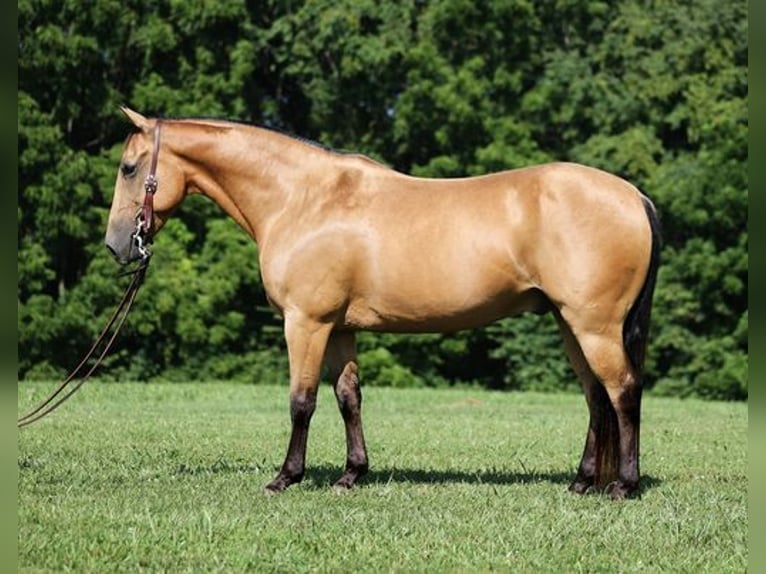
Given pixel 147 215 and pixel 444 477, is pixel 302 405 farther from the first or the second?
pixel 147 215

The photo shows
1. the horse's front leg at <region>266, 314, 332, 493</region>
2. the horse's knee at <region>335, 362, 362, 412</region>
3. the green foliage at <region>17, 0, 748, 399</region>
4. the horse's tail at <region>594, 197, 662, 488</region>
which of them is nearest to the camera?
the horse's tail at <region>594, 197, 662, 488</region>

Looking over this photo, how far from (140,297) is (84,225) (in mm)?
1963

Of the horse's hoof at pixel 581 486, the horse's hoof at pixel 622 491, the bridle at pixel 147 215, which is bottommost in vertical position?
the horse's hoof at pixel 581 486

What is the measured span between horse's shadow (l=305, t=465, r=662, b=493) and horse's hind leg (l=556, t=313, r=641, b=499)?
399 mm

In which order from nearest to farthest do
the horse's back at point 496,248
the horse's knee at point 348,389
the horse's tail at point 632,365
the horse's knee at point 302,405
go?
the horse's back at point 496,248
the horse's tail at point 632,365
the horse's knee at point 302,405
the horse's knee at point 348,389

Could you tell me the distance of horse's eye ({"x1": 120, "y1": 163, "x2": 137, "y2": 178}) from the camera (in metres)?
7.60

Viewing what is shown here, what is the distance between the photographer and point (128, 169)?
7.61 m

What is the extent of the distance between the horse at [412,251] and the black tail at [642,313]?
10 mm

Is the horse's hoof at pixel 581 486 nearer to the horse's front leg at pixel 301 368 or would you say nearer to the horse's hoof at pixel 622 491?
the horse's hoof at pixel 622 491

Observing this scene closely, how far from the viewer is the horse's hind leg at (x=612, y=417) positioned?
695 cm

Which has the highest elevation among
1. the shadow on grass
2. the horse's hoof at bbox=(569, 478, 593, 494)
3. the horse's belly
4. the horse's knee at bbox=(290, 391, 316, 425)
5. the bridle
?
the bridle

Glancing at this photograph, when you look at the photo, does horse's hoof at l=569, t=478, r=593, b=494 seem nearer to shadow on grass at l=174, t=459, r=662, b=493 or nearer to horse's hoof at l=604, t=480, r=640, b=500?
horse's hoof at l=604, t=480, r=640, b=500

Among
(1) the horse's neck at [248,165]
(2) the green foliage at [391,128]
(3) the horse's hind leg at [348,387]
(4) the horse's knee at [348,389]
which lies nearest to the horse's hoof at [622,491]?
(3) the horse's hind leg at [348,387]

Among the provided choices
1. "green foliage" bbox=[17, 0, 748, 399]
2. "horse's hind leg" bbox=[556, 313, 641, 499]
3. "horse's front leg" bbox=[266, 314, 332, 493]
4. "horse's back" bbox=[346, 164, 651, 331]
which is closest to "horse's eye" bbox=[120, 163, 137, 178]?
"horse's front leg" bbox=[266, 314, 332, 493]
